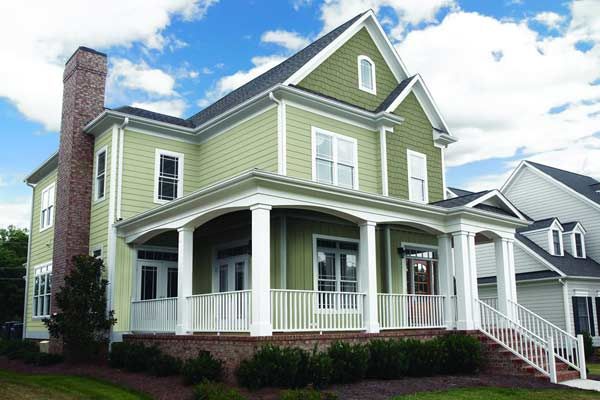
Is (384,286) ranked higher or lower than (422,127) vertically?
lower

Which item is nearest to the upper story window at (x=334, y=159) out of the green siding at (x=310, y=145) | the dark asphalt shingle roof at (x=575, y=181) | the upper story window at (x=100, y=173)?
the green siding at (x=310, y=145)

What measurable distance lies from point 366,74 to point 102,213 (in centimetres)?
950

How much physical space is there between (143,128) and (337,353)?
10.1 metres

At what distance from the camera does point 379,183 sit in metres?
18.1

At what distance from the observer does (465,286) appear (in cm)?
1569

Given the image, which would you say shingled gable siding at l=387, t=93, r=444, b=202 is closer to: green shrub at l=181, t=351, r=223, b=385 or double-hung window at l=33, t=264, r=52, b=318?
green shrub at l=181, t=351, r=223, b=385

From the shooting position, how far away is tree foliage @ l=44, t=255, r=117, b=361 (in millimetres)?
16094

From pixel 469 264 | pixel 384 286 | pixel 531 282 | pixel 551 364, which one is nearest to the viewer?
pixel 551 364

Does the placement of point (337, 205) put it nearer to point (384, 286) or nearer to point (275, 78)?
point (384, 286)

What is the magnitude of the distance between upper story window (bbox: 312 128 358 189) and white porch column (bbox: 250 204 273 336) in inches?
184

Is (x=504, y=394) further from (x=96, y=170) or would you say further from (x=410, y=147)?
(x=96, y=170)

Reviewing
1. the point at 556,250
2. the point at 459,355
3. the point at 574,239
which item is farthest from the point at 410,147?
the point at 574,239

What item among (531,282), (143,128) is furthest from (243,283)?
(531,282)

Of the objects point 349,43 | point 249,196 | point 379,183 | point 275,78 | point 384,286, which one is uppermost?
point 349,43
